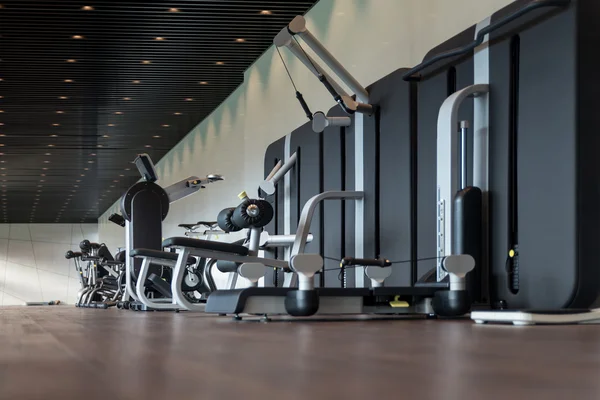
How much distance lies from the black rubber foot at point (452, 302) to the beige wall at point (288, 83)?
1.57 meters

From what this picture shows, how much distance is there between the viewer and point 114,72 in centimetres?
1010

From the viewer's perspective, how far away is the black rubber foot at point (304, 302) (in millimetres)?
3172

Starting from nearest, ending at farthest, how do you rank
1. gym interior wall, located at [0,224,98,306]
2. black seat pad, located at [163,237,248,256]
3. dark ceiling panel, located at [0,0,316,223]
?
black seat pad, located at [163,237,248,256] < dark ceiling panel, located at [0,0,316,223] < gym interior wall, located at [0,224,98,306]

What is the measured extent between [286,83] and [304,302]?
4783 mm

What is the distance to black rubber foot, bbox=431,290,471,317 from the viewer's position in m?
3.18

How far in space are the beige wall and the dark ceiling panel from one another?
35cm

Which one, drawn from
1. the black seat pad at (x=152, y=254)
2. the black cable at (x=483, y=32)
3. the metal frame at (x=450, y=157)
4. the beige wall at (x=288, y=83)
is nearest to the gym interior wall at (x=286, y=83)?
the beige wall at (x=288, y=83)

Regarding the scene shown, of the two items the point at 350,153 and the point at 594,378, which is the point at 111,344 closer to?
the point at 594,378

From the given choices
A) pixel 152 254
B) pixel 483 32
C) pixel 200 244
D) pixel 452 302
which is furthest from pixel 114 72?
pixel 452 302

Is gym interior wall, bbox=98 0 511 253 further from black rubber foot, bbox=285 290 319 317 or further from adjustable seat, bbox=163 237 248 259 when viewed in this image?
black rubber foot, bbox=285 290 319 317

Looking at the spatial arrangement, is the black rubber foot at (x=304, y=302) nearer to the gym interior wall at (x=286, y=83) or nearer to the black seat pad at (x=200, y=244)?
the black seat pad at (x=200, y=244)

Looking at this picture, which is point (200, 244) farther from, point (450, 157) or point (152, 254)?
point (450, 157)

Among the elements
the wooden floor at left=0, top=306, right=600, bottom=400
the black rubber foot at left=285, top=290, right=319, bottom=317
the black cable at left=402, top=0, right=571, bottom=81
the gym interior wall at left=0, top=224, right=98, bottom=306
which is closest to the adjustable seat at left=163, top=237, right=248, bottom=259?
the black cable at left=402, top=0, right=571, bottom=81

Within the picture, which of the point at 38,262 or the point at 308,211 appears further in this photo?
the point at 38,262
